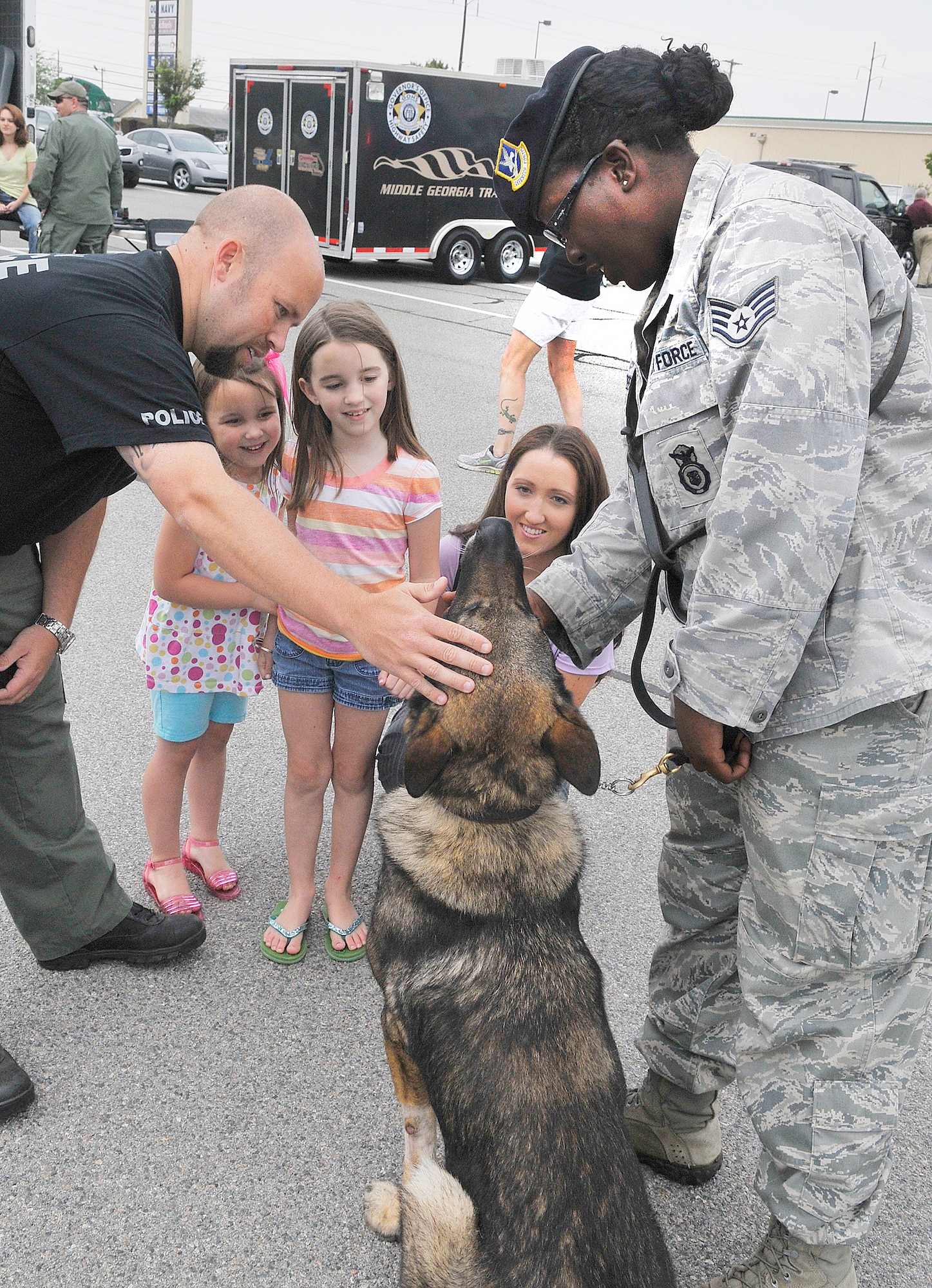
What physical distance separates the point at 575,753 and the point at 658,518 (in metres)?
0.50

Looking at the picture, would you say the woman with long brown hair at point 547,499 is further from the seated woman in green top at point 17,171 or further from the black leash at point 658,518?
the seated woman in green top at point 17,171

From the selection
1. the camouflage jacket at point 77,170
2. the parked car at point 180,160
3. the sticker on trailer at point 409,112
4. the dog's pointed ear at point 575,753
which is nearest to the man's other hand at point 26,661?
the dog's pointed ear at point 575,753

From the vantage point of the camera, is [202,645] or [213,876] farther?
[213,876]

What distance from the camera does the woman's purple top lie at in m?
3.00

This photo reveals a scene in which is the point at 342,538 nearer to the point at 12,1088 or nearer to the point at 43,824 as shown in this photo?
the point at 43,824

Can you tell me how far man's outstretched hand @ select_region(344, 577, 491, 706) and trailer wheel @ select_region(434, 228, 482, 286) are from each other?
16336mm

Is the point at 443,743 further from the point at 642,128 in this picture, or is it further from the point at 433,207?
the point at 433,207

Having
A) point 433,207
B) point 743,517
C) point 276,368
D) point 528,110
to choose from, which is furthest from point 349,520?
point 433,207

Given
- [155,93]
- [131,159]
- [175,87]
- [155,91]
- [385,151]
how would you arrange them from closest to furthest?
[385,151] < [131,159] < [155,91] < [155,93] < [175,87]

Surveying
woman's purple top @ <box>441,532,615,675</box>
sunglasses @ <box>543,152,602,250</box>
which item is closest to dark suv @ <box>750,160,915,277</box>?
woman's purple top @ <box>441,532,615,675</box>

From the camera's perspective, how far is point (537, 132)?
195cm

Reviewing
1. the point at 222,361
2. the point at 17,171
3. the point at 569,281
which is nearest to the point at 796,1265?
the point at 222,361

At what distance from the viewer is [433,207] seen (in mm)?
16656

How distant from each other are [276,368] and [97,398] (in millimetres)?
→ 1651
